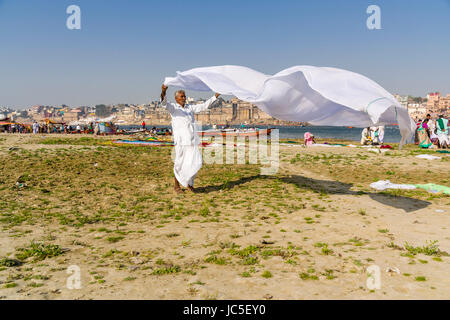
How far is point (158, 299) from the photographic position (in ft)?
10.3

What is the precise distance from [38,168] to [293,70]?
9.48m

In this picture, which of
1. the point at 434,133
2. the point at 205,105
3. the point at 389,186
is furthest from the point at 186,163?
the point at 434,133

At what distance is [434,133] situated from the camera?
22250 millimetres

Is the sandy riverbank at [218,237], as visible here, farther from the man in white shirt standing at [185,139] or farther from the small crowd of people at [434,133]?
the small crowd of people at [434,133]

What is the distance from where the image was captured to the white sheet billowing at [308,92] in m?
5.11

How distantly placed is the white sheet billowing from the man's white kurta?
622 millimetres

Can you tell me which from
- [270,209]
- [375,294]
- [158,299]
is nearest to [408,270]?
[375,294]

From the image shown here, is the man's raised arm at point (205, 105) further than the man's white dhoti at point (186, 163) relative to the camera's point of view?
No

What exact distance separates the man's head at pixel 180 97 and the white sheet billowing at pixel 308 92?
0.71ft

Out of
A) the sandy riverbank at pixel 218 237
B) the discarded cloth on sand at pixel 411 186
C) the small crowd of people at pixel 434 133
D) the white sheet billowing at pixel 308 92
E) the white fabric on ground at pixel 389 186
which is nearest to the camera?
the sandy riverbank at pixel 218 237

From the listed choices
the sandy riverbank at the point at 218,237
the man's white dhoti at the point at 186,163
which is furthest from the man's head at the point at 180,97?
the sandy riverbank at the point at 218,237

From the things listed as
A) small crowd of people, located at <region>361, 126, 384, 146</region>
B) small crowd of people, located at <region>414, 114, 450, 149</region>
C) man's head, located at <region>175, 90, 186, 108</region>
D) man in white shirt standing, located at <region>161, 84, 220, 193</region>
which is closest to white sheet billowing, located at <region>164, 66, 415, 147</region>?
man's head, located at <region>175, 90, 186, 108</region>

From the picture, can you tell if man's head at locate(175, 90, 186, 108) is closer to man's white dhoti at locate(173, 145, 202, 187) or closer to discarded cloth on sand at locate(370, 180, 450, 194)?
man's white dhoti at locate(173, 145, 202, 187)
